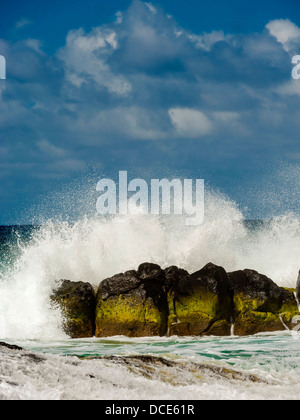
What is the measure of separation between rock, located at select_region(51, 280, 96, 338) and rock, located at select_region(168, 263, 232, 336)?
6.17 ft

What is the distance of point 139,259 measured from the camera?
1385cm

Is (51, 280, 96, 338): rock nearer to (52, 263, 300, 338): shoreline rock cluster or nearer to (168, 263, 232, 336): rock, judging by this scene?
(52, 263, 300, 338): shoreline rock cluster

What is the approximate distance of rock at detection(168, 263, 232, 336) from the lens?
10594 millimetres

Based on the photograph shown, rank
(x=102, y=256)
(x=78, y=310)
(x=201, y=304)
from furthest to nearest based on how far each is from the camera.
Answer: (x=102, y=256) < (x=78, y=310) < (x=201, y=304)

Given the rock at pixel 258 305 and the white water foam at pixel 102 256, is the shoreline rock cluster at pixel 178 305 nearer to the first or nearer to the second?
the rock at pixel 258 305

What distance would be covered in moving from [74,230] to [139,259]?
228 centimetres

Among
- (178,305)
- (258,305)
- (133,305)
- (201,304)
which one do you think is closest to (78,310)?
(133,305)

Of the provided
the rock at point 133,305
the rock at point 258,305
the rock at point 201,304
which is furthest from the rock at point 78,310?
the rock at point 258,305

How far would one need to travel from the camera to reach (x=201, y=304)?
35.4 feet

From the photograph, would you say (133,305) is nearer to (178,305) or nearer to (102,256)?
(178,305)

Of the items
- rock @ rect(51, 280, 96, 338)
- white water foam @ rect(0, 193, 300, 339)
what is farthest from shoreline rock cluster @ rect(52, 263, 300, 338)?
white water foam @ rect(0, 193, 300, 339)

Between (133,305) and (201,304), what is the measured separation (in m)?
1.53

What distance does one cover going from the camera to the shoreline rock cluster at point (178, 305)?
10.6m

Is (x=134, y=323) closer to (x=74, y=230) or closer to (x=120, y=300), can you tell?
(x=120, y=300)
